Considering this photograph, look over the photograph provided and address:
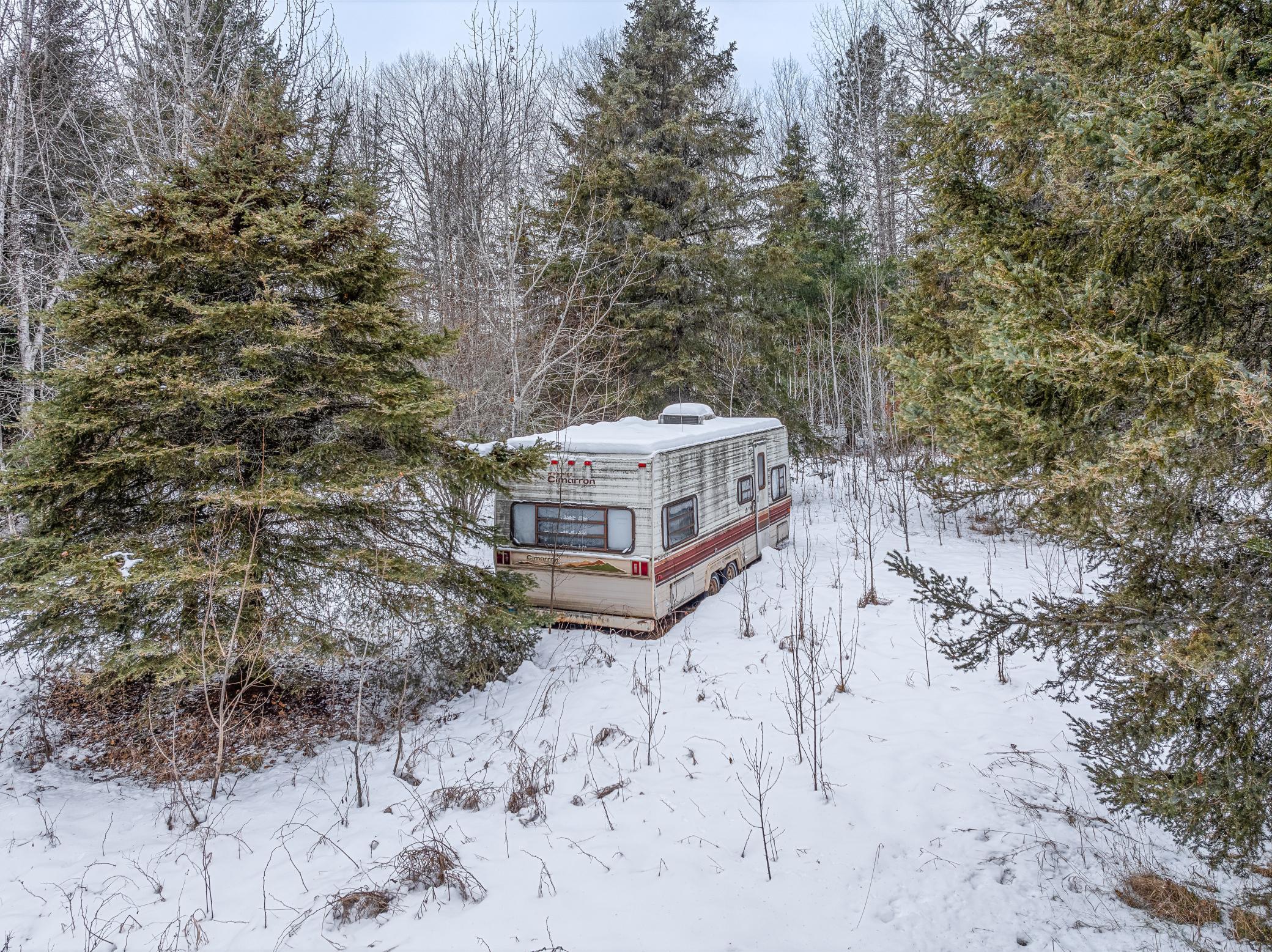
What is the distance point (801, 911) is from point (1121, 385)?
120 inches

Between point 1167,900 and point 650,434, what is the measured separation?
600cm

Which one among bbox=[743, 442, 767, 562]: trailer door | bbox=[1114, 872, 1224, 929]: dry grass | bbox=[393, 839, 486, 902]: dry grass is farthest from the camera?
bbox=[743, 442, 767, 562]: trailer door

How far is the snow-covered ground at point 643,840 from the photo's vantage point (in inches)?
129

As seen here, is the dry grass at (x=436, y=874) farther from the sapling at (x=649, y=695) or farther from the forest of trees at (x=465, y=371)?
the forest of trees at (x=465, y=371)

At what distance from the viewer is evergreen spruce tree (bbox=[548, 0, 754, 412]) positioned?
12781 millimetres

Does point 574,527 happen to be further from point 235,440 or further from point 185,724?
point 185,724

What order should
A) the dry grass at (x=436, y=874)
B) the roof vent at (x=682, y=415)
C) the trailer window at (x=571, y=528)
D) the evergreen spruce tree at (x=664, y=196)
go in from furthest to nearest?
the evergreen spruce tree at (x=664, y=196) → the roof vent at (x=682, y=415) → the trailer window at (x=571, y=528) → the dry grass at (x=436, y=874)

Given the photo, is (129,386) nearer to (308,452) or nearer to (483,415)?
(308,452)

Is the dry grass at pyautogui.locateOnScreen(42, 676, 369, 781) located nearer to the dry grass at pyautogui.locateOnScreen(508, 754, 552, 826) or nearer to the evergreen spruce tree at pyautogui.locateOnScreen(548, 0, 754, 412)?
the dry grass at pyautogui.locateOnScreen(508, 754, 552, 826)

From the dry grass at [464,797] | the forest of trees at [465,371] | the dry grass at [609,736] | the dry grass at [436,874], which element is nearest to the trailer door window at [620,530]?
the forest of trees at [465,371]

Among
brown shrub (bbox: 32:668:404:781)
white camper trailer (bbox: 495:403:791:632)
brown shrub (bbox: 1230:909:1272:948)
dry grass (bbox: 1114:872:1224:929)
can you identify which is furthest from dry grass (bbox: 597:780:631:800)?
brown shrub (bbox: 1230:909:1272:948)

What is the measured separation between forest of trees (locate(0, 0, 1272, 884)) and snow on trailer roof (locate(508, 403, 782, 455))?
52.7 inches

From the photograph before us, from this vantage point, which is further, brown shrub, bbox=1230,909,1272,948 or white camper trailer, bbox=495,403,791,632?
white camper trailer, bbox=495,403,791,632

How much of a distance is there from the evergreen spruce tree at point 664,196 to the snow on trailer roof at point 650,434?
11.3 ft
